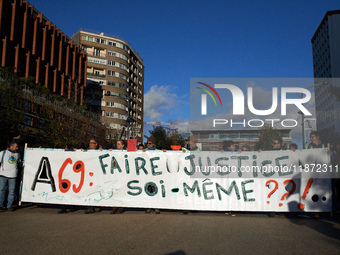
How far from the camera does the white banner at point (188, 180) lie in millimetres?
7445

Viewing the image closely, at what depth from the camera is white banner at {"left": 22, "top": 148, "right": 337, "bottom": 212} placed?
7.45m

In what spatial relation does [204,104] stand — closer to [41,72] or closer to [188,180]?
[188,180]

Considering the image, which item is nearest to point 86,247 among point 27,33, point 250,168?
point 250,168

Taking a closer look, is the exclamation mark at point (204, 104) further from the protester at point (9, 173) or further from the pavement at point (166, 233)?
→ the protester at point (9, 173)

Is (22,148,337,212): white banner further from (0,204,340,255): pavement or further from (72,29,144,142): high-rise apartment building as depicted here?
(72,29,144,142): high-rise apartment building

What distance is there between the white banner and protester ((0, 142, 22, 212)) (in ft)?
1.11

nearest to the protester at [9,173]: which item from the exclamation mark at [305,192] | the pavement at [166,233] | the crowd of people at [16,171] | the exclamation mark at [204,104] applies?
the crowd of people at [16,171]

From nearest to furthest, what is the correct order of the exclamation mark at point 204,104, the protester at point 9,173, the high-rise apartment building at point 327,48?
→ the protester at point 9,173, the exclamation mark at point 204,104, the high-rise apartment building at point 327,48

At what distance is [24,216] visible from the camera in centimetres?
711

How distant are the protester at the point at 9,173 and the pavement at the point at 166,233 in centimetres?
46

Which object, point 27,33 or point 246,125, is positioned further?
point 27,33

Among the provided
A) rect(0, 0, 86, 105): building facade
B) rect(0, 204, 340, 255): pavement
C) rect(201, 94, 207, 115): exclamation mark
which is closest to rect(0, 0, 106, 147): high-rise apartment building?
rect(0, 0, 86, 105): building facade

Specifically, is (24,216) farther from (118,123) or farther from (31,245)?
(118,123)

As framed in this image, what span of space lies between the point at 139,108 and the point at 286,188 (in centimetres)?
9181
